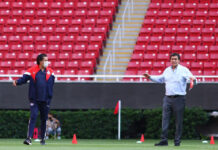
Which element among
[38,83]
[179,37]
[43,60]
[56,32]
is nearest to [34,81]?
[38,83]

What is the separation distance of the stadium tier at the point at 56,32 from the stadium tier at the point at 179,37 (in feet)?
4.78

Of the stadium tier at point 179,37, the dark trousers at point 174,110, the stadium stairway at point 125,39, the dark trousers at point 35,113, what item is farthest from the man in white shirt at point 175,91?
the stadium stairway at point 125,39

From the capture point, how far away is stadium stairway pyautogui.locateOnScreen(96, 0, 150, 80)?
21188 millimetres

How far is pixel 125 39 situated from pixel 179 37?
2.08 m

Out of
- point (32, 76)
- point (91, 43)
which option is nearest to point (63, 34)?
point (91, 43)

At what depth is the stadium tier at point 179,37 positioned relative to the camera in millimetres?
20453

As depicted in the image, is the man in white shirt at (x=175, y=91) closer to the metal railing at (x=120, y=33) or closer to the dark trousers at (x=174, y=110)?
the dark trousers at (x=174, y=110)

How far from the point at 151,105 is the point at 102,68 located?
12.2 feet

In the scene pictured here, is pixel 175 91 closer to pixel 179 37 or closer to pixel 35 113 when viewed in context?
pixel 35 113

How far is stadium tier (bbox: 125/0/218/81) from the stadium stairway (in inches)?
14.6

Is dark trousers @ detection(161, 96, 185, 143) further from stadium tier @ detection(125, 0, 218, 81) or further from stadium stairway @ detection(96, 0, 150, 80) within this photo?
stadium stairway @ detection(96, 0, 150, 80)

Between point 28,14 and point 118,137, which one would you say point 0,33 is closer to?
point 28,14

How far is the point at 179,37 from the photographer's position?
22.0 meters

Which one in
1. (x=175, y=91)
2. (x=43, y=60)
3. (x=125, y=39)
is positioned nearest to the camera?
(x=43, y=60)
